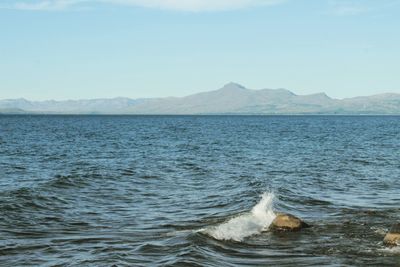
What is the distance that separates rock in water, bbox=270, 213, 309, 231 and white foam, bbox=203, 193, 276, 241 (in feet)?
1.94

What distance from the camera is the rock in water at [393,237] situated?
19.4 metres

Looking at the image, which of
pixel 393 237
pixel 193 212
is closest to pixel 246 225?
pixel 193 212

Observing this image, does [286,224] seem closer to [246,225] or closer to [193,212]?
[246,225]

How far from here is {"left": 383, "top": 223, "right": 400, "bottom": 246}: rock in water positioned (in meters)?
19.4

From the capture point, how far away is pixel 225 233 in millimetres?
21328

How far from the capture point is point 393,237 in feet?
64.2

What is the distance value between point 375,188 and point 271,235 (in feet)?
52.2

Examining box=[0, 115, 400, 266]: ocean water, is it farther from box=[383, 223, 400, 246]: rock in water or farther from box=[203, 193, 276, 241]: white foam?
box=[383, 223, 400, 246]: rock in water

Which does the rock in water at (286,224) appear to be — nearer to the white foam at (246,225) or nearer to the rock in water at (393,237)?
the white foam at (246,225)

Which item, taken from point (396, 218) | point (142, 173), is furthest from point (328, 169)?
point (396, 218)

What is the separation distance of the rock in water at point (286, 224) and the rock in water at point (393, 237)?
3530mm

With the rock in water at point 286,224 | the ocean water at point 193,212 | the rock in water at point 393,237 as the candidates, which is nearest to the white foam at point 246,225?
the ocean water at point 193,212

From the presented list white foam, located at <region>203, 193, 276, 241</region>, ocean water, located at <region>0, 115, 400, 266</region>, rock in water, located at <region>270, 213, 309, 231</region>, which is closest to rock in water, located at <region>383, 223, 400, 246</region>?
ocean water, located at <region>0, 115, 400, 266</region>

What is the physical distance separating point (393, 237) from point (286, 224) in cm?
420
